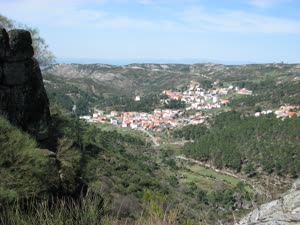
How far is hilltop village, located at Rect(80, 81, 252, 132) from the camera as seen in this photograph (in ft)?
291

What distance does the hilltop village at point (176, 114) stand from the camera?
88625 millimetres

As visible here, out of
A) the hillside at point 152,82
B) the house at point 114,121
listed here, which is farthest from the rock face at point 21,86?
the house at point 114,121

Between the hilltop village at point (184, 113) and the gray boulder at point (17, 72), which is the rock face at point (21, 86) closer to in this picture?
the gray boulder at point (17, 72)

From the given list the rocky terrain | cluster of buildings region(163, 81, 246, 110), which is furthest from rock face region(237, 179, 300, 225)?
the rocky terrain

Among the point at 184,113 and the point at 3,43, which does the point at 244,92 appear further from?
the point at 3,43

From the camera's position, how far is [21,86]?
34.8ft

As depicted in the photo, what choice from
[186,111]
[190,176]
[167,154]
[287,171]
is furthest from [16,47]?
[186,111]

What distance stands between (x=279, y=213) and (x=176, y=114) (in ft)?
315

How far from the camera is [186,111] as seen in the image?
101 meters

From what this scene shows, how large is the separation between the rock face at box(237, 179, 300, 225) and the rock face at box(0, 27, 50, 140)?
747cm

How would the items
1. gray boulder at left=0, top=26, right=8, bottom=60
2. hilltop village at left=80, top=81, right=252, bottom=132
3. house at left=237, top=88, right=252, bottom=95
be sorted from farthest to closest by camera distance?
house at left=237, top=88, right=252, bottom=95 → hilltop village at left=80, top=81, right=252, bottom=132 → gray boulder at left=0, top=26, right=8, bottom=60

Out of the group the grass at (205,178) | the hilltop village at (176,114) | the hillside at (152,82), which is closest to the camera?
the grass at (205,178)

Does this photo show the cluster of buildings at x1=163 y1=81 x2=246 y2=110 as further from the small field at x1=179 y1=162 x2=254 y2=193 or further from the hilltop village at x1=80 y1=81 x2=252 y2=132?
the small field at x1=179 y1=162 x2=254 y2=193

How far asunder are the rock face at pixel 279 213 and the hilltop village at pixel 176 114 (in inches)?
3166
